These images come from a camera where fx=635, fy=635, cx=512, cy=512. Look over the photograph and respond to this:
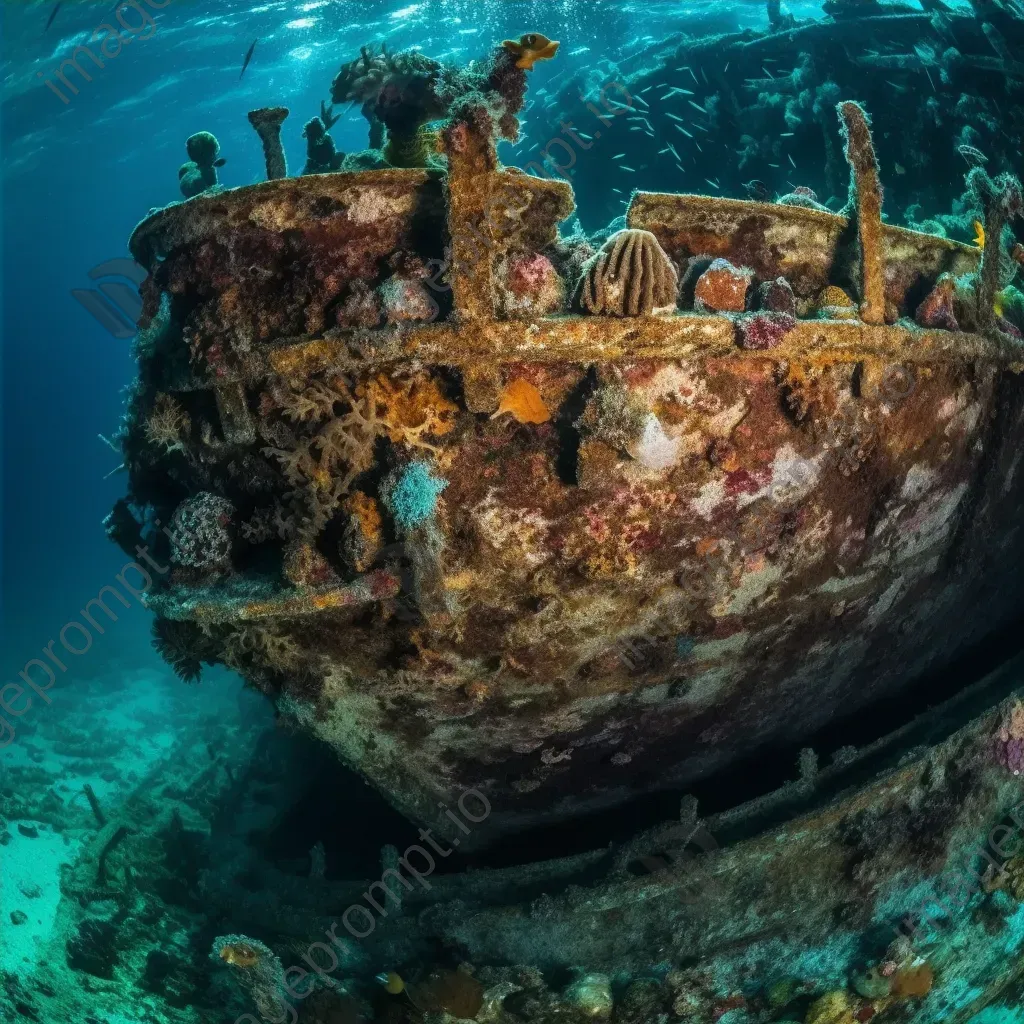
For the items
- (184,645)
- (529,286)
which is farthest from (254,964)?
(529,286)

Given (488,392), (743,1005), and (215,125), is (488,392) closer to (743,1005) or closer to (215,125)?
(743,1005)

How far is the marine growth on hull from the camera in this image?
13.3 ft

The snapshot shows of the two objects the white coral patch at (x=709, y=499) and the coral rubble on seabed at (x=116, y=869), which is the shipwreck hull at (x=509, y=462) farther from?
the coral rubble on seabed at (x=116, y=869)

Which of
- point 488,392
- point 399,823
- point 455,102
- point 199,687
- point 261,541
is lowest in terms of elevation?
point 199,687

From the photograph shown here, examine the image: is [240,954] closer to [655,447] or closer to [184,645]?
[184,645]

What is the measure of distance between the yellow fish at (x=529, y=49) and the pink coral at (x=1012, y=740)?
657cm

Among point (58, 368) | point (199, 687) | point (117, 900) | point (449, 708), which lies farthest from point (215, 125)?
point (58, 368)

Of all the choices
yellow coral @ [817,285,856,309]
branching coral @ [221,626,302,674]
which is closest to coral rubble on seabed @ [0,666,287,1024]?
branching coral @ [221,626,302,674]

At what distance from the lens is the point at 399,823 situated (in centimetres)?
717

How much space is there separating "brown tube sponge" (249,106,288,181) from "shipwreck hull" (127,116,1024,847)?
1.07 m

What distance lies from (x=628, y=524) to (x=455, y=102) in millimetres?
2834

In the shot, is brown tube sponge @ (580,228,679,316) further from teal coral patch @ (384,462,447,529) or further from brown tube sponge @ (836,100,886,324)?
brown tube sponge @ (836,100,886,324)

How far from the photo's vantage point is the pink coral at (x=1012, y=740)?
228 inches

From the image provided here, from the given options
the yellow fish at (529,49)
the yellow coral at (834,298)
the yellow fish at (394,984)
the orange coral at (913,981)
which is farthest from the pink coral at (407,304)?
the orange coral at (913,981)
